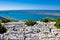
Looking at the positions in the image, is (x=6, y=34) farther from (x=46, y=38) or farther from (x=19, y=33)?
(x=46, y=38)

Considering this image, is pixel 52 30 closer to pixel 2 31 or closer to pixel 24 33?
pixel 24 33

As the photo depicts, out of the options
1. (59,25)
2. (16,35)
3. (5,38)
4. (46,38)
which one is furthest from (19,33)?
(59,25)

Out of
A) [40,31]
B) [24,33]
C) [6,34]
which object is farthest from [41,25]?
[6,34]

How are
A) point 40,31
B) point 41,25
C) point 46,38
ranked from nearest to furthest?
point 46,38 → point 40,31 → point 41,25

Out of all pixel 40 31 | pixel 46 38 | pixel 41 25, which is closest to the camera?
pixel 46 38

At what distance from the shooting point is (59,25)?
35.3ft

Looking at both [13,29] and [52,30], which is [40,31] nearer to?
[52,30]

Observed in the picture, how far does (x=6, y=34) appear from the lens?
1002cm

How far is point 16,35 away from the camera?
9.90 m

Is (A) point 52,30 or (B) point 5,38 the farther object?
(A) point 52,30

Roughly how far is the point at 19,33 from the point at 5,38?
0.93 metres

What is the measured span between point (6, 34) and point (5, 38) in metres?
0.40

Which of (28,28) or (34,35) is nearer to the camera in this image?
(34,35)

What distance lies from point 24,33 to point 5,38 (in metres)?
1.18
